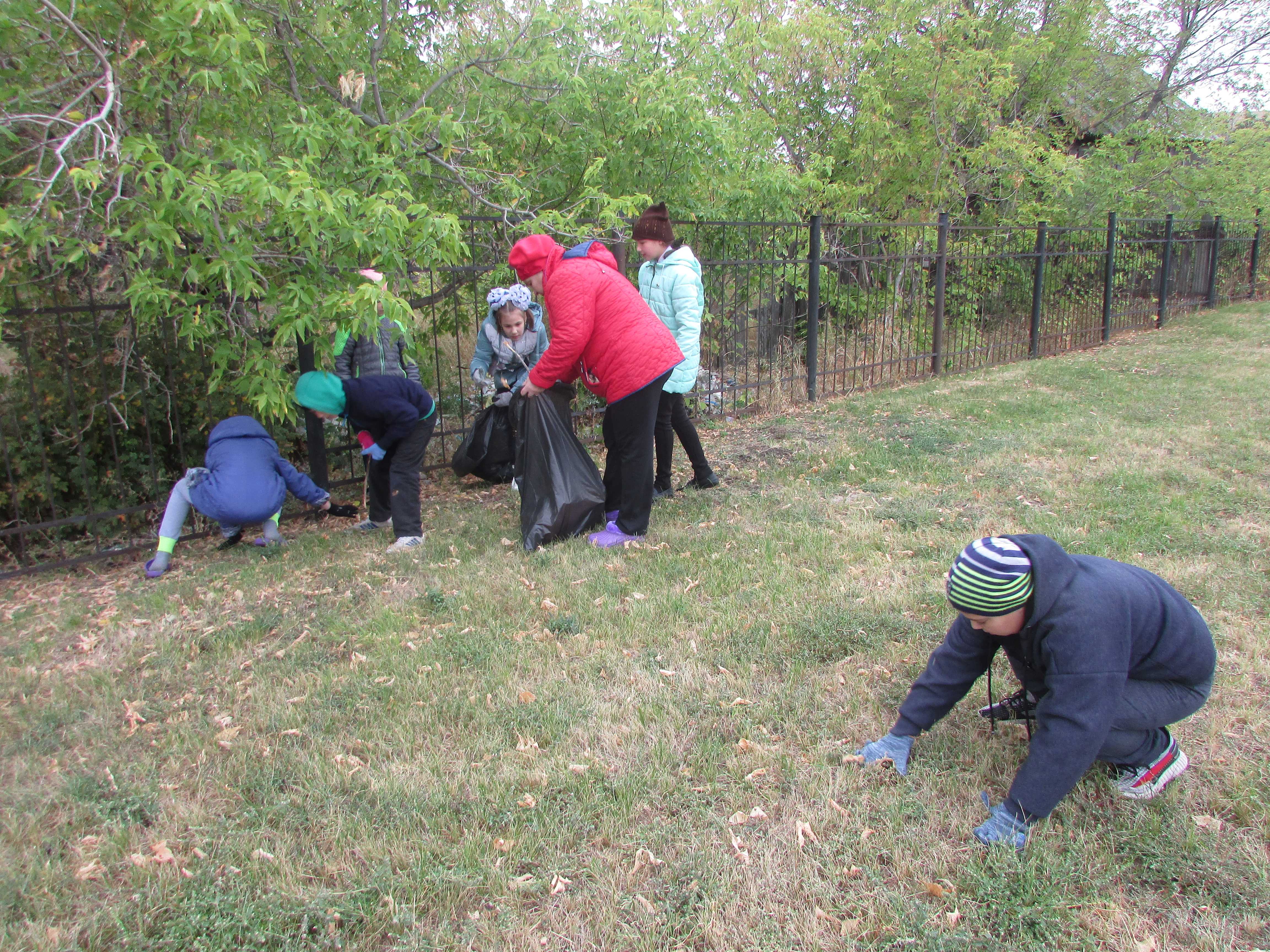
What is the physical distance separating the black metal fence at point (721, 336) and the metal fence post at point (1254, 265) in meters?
1.46

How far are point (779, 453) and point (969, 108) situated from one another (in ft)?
27.7

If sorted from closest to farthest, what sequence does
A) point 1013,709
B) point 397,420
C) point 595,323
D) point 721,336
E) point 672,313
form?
1. point 1013,709
2. point 595,323
3. point 397,420
4. point 672,313
5. point 721,336

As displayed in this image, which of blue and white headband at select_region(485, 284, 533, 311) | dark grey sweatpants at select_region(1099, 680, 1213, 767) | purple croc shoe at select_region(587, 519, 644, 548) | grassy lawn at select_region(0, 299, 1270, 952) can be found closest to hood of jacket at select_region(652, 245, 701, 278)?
blue and white headband at select_region(485, 284, 533, 311)

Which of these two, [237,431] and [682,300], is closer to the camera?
[237,431]

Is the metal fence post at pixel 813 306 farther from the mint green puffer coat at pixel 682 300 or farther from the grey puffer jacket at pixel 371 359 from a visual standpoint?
the grey puffer jacket at pixel 371 359

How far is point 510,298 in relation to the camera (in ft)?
17.8

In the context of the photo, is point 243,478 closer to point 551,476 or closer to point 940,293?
point 551,476

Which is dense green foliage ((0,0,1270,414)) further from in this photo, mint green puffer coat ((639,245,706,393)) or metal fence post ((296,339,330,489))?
mint green puffer coat ((639,245,706,393))

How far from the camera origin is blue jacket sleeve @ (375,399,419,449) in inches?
188

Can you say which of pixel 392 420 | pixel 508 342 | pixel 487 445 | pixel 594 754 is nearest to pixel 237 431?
pixel 392 420

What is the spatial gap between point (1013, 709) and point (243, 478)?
415 cm

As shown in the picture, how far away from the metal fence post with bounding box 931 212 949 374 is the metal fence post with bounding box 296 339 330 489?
23.9 ft

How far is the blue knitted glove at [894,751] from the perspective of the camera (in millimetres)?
2586

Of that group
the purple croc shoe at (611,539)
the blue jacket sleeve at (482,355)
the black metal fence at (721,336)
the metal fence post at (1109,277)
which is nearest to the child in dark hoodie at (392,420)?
the black metal fence at (721,336)
